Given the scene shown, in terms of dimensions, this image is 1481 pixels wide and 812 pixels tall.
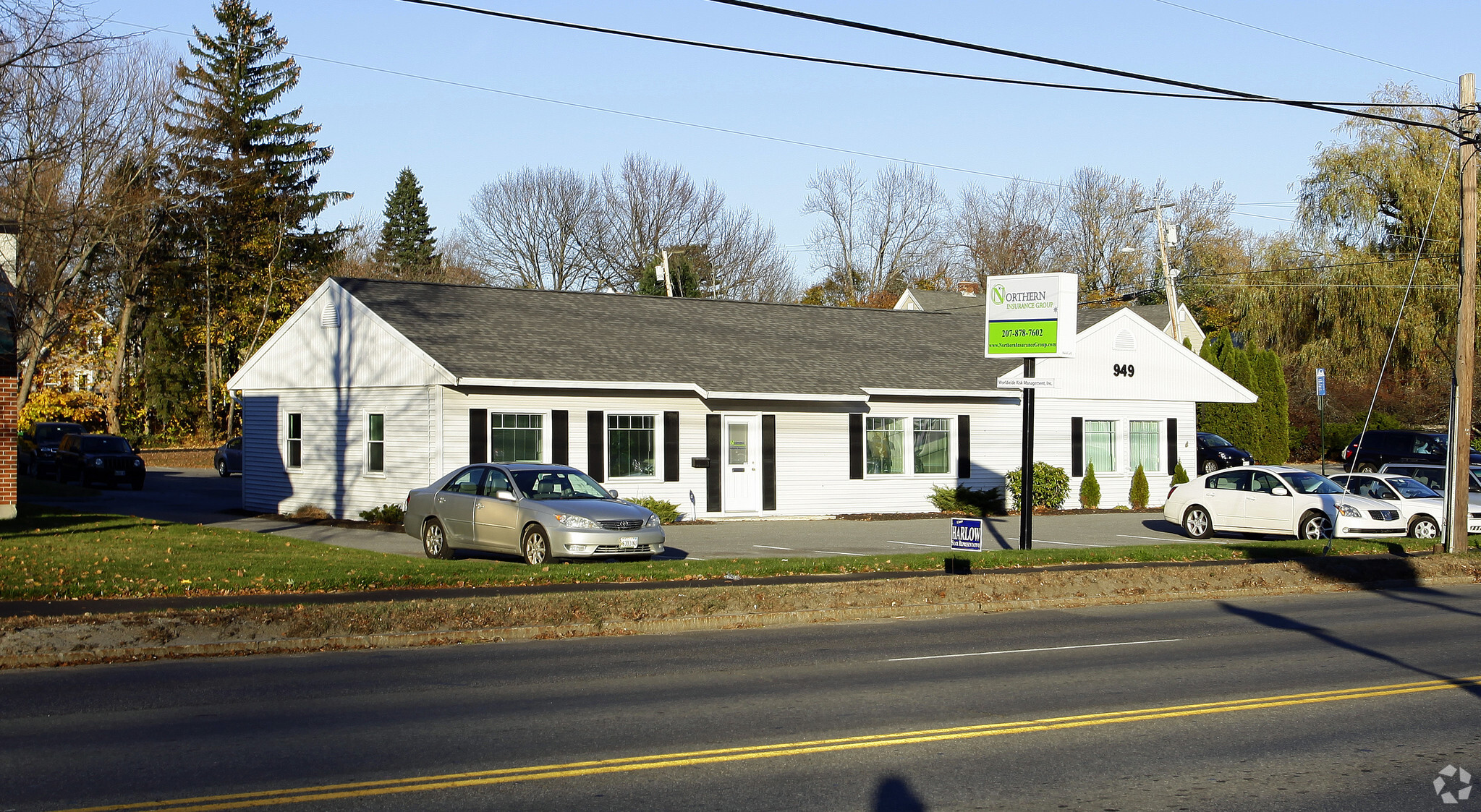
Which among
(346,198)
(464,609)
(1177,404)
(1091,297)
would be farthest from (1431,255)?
(346,198)

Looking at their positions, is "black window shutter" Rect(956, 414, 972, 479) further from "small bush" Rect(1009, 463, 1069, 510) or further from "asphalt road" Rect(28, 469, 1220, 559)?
"asphalt road" Rect(28, 469, 1220, 559)

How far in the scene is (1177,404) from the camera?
3534 centimetres

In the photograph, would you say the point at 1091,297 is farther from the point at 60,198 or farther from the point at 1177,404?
the point at 60,198

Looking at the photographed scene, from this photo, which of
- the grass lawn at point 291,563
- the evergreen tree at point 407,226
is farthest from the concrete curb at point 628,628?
the evergreen tree at point 407,226

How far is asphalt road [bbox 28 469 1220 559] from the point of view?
74.6 feet

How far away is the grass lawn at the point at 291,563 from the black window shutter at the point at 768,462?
914 centimetres

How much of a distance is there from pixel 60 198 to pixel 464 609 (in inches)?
1306

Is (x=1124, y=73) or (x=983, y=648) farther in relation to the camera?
(x=1124, y=73)

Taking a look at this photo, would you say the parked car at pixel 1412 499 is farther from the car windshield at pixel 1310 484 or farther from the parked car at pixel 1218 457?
the parked car at pixel 1218 457

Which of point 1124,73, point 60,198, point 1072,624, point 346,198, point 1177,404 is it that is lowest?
point 1072,624

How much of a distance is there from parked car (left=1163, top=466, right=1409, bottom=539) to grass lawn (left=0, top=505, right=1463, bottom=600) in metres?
1.08

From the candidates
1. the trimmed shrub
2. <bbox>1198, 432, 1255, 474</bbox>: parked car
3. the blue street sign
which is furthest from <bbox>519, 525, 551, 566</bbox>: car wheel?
<bbox>1198, 432, 1255, 474</bbox>: parked car

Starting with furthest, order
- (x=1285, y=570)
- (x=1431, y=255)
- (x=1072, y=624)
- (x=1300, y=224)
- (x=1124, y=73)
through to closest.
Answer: (x=1300, y=224) < (x=1431, y=255) < (x=1285, y=570) < (x=1124, y=73) < (x=1072, y=624)

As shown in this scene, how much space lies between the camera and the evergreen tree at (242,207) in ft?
192
